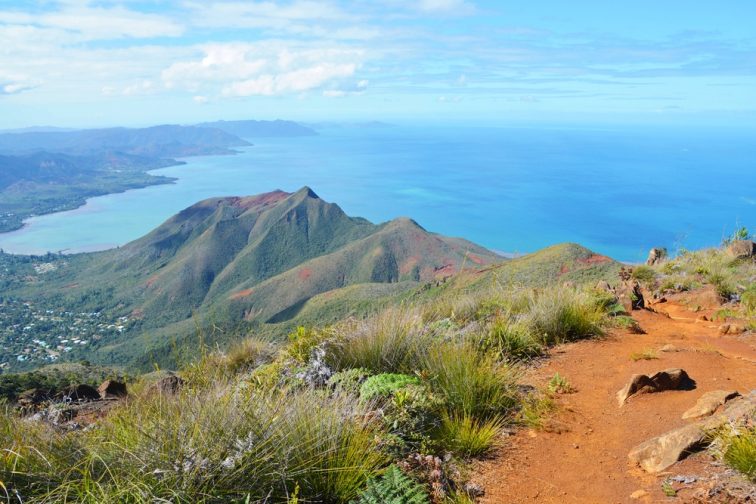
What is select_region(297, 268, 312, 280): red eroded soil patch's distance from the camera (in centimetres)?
8225

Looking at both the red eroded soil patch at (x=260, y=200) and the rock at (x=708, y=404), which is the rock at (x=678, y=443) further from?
the red eroded soil patch at (x=260, y=200)

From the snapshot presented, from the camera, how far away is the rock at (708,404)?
12.6ft

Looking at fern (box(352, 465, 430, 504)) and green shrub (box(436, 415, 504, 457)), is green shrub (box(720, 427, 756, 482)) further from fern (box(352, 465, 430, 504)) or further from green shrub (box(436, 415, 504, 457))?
fern (box(352, 465, 430, 504))

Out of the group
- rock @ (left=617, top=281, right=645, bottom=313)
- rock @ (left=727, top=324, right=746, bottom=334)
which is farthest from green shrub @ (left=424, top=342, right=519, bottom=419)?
rock @ (left=617, top=281, right=645, bottom=313)

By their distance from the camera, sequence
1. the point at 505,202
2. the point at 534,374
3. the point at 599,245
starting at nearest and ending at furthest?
the point at 534,374
the point at 599,245
the point at 505,202

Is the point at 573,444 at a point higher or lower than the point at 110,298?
higher

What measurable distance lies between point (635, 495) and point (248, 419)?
2.33 meters

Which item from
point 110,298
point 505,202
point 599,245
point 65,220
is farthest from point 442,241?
point 65,220

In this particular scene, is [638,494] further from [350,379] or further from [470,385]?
[350,379]

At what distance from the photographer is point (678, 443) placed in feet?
11.1

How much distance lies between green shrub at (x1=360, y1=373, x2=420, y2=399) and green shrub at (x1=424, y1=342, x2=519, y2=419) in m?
0.25

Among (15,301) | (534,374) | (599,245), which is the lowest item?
(15,301)

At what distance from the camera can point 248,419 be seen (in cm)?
295

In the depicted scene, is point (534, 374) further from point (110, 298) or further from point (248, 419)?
point (110, 298)
